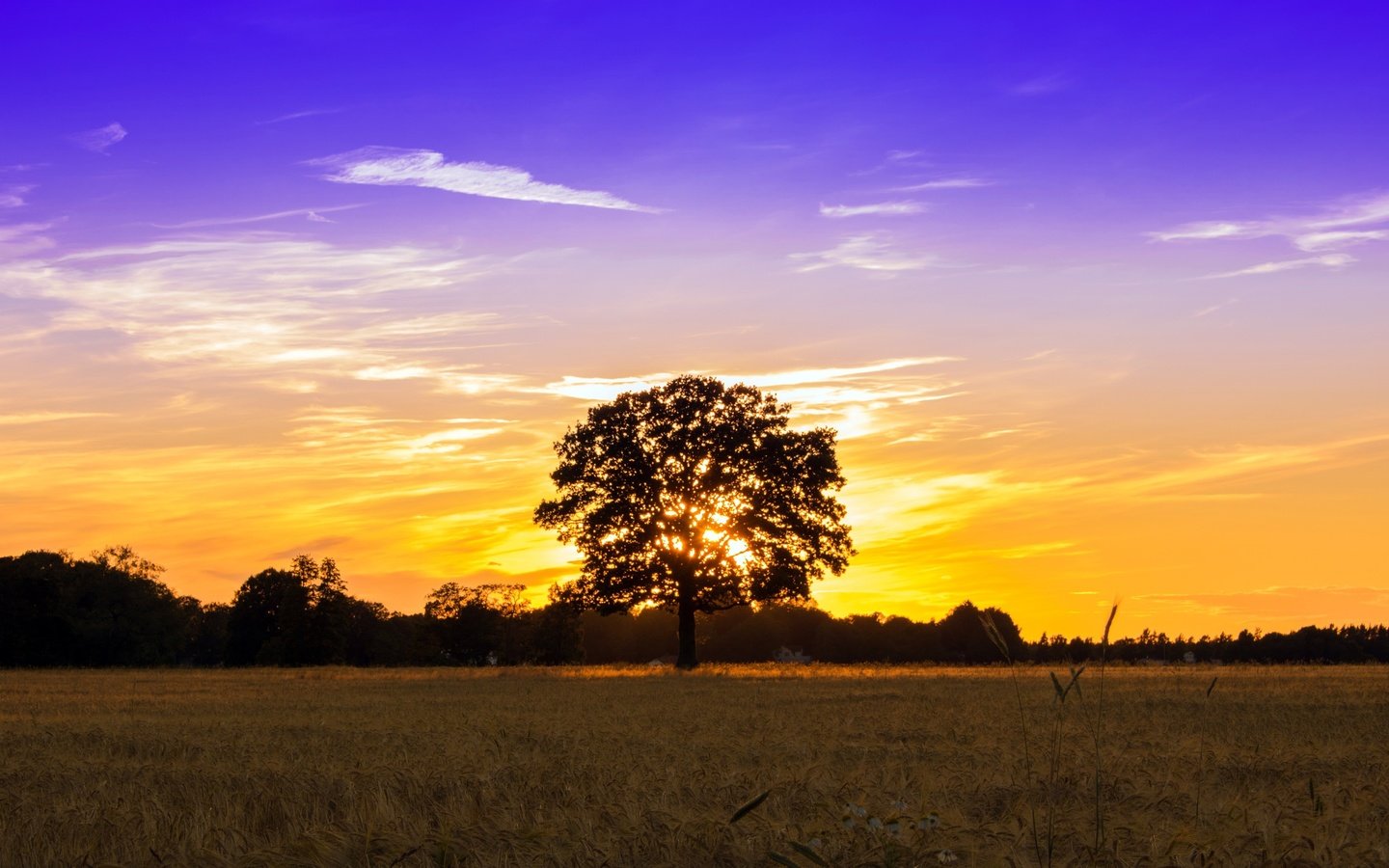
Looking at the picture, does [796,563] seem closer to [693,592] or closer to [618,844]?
[693,592]

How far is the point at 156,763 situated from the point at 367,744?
6.63ft

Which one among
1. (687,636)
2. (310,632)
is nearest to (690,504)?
(687,636)

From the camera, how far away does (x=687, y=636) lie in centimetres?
4716

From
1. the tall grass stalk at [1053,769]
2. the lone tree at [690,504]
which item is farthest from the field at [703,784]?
the lone tree at [690,504]

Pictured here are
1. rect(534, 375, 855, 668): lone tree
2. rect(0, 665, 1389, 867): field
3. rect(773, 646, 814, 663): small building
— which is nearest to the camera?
rect(0, 665, 1389, 867): field

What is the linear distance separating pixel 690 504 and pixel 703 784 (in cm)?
3675

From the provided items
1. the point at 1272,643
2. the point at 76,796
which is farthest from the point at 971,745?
the point at 1272,643

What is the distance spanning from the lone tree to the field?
23.5m

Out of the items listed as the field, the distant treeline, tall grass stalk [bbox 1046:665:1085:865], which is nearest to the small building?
the distant treeline

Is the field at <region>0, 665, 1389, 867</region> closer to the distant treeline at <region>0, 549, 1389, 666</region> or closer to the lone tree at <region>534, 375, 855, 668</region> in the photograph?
the lone tree at <region>534, 375, 855, 668</region>

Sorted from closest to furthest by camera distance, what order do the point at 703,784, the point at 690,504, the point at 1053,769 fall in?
the point at 1053,769 → the point at 703,784 → the point at 690,504

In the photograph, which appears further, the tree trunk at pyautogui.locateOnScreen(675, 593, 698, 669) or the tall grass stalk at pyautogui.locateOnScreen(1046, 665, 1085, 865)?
the tree trunk at pyautogui.locateOnScreen(675, 593, 698, 669)

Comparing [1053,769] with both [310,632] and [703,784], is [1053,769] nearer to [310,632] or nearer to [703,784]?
[703,784]

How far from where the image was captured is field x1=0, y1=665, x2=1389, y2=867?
5410mm
